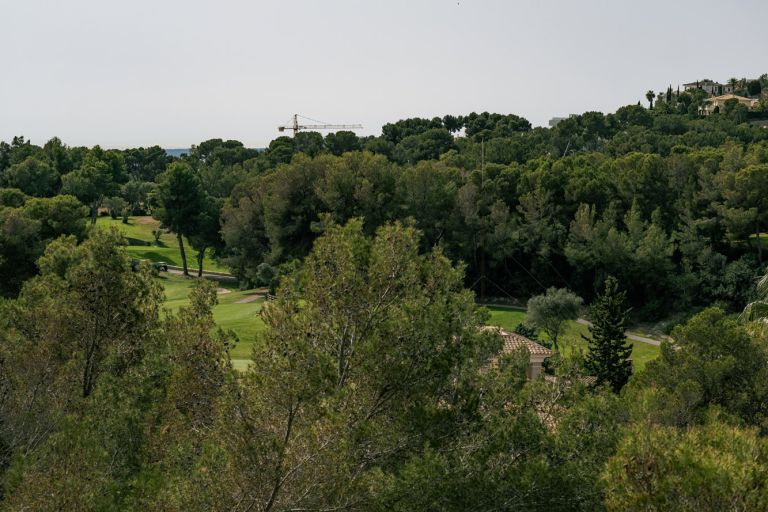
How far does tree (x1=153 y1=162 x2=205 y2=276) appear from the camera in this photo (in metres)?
57.7

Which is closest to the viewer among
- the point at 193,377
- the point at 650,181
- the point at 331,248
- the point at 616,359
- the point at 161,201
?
the point at 331,248

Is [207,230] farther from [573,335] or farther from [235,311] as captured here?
[573,335]

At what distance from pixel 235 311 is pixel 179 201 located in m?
20.9

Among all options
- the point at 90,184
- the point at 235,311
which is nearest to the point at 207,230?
the point at 90,184

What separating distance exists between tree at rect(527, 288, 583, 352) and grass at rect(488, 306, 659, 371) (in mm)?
828

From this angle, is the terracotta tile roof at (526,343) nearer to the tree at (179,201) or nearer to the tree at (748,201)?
the tree at (748,201)

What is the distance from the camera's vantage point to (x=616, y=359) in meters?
29.7

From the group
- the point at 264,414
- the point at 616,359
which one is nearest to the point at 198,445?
the point at 264,414

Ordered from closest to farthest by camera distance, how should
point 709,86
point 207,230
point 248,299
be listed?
1. point 248,299
2. point 207,230
3. point 709,86

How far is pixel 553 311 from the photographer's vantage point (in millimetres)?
35250

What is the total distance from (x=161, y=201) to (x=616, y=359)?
39782mm

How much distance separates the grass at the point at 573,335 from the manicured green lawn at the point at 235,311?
12067 millimetres

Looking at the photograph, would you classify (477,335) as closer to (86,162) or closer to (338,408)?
(338,408)

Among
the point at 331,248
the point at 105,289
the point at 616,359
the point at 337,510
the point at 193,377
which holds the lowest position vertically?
the point at 616,359
